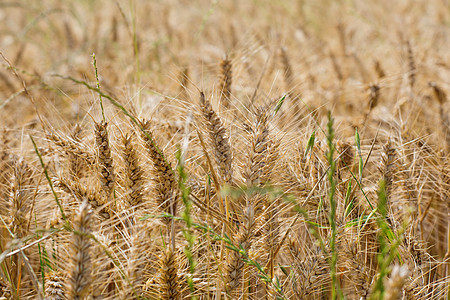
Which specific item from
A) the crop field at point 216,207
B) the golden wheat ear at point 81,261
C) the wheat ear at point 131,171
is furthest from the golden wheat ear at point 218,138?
the golden wheat ear at point 81,261

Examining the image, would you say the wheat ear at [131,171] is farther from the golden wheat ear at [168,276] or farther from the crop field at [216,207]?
the golden wheat ear at [168,276]

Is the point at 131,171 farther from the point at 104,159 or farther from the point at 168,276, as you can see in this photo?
the point at 168,276

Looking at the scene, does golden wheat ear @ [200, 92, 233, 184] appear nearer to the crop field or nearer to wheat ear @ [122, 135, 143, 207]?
the crop field

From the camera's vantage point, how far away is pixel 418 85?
2.63m

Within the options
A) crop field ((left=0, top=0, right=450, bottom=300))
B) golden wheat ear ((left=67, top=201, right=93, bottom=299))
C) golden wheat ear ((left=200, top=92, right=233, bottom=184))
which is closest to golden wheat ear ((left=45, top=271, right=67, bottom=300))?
crop field ((left=0, top=0, right=450, bottom=300))

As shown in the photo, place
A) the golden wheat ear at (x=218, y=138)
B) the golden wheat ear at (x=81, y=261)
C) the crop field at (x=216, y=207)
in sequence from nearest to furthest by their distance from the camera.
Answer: the golden wheat ear at (x=81, y=261), the crop field at (x=216, y=207), the golden wheat ear at (x=218, y=138)

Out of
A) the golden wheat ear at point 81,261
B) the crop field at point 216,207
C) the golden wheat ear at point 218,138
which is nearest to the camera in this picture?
the golden wheat ear at point 81,261

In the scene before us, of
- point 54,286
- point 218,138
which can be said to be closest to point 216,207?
point 218,138

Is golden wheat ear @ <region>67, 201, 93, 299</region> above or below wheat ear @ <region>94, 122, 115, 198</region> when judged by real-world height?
below

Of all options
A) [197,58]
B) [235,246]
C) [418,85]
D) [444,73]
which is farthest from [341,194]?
[197,58]

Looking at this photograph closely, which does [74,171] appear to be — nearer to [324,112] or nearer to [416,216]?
[416,216]

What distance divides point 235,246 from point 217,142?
299 millimetres

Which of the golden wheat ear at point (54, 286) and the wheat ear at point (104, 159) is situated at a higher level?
the wheat ear at point (104, 159)

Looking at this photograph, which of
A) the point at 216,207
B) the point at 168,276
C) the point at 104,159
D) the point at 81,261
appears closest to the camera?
the point at 81,261
